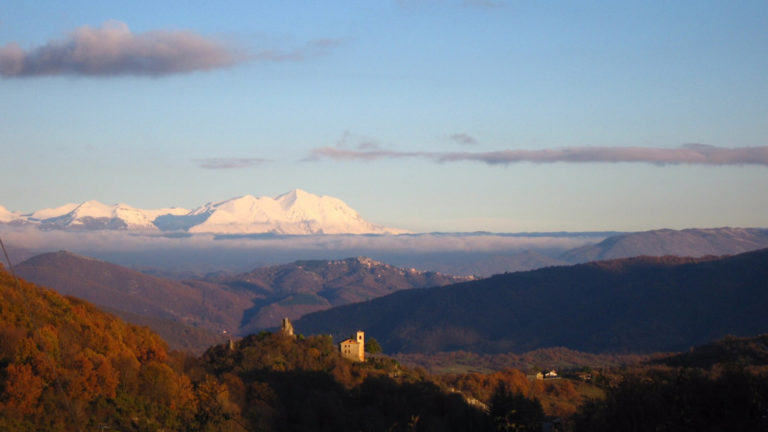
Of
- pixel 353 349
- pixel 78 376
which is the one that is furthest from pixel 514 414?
pixel 353 349

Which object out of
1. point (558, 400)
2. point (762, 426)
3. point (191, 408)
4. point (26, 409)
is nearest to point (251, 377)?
point (191, 408)

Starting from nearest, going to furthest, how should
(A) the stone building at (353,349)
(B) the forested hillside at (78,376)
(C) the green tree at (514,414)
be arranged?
(B) the forested hillside at (78,376) < (C) the green tree at (514,414) < (A) the stone building at (353,349)

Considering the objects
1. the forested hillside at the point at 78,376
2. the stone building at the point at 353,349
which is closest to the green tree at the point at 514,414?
the forested hillside at the point at 78,376

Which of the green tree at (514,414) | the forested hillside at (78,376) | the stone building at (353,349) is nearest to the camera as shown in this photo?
the forested hillside at (78,376)

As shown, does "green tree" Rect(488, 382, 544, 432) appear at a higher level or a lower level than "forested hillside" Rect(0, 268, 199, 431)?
lower

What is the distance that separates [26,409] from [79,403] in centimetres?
380

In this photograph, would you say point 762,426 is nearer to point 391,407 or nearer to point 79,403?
point 391,407

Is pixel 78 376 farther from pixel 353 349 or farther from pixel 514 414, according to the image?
pixel 353 349

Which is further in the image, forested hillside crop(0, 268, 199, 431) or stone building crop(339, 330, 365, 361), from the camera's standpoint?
stone building crop(339, 330, 365, 361)

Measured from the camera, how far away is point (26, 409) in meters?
56.2

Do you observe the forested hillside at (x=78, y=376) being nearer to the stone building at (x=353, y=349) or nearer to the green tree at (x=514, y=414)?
the stone building at (x=353, y=349)

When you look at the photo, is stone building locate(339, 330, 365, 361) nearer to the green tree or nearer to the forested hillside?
the forested hillside

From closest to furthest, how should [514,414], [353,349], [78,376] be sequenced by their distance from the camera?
[514,414]
[78,376]
[353,349]

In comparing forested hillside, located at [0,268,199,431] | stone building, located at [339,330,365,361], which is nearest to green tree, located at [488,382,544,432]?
forested hillside, located at [0,268,199,431]
